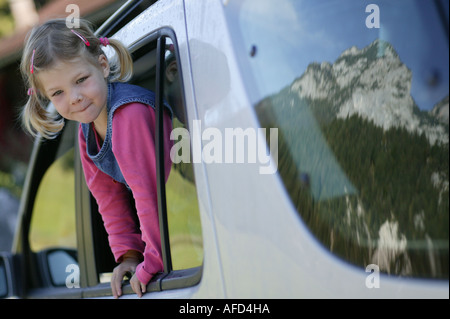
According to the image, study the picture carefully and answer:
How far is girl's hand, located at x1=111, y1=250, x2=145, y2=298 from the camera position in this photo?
185cm

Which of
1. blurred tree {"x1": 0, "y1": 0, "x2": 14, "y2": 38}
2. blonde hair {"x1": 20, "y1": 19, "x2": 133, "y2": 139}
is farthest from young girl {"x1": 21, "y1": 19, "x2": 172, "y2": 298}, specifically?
blurred tree {"x1": 0, "y1": 0, "x2": 14, "y2": 38}

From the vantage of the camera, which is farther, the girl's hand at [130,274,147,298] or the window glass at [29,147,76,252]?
the window glass at [29,147,76,252]

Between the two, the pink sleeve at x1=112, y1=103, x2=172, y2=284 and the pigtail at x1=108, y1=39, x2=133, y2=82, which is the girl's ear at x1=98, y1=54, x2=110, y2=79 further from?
the pink sleeve at x1=112, y1=103, x2=172, y2=284

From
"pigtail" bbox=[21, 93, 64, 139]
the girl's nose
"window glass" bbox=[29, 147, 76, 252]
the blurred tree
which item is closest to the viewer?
the girl's nose

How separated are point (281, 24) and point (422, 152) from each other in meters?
0.45

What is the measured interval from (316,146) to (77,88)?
97 centimetres

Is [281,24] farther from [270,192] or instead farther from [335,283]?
[335,283]

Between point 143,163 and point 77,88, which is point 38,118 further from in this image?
point 143,163

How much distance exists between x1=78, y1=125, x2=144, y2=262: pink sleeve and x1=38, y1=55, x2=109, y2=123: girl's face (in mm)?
265

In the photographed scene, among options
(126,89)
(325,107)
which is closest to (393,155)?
(325,107)

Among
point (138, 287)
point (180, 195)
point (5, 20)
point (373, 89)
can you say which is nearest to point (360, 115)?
point (373, 89)

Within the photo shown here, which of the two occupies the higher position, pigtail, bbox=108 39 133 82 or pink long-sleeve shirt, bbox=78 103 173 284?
pigtail, bbox=108 39 133 82

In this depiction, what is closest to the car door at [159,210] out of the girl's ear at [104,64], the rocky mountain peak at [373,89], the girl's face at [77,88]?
the girl's ear at [104,64]

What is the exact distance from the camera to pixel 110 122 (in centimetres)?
183
